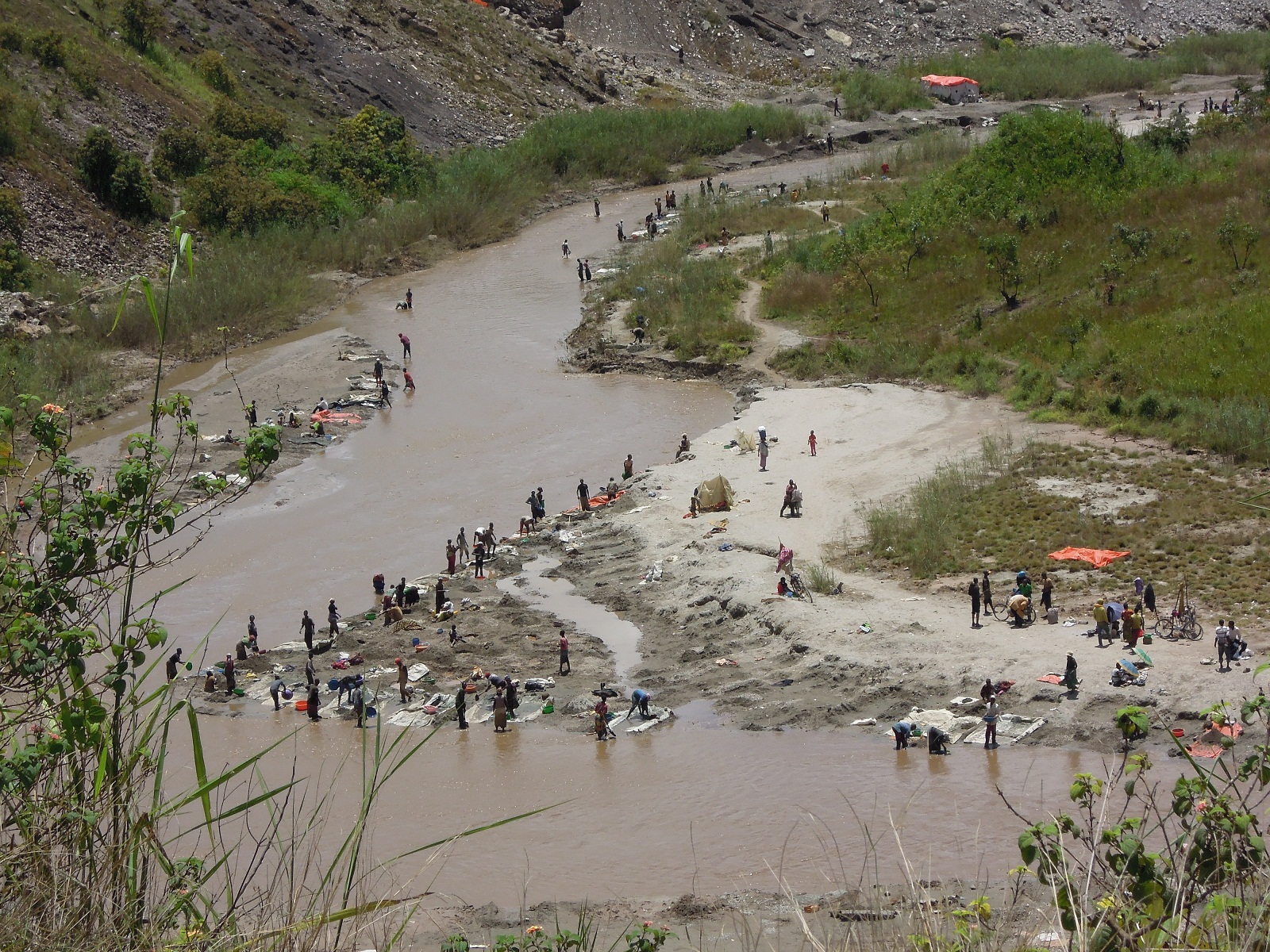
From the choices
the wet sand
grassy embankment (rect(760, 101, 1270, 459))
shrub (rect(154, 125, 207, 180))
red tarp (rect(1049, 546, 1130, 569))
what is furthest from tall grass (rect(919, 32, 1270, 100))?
red tarp (rect(1049, 546, 1130, 569))

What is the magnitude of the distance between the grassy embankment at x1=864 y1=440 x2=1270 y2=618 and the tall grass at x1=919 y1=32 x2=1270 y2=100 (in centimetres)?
4994

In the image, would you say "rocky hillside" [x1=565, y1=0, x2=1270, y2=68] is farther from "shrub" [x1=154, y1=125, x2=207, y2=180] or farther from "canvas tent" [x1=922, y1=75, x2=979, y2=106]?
"shrub" [x1=154, y1=125, x2=207, y2=180]

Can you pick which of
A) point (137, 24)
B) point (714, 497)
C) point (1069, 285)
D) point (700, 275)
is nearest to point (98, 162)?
point (137, 24)

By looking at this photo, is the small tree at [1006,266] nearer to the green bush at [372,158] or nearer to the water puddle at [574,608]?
the water puddle at [574,608]

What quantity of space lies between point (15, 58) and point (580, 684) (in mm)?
38868

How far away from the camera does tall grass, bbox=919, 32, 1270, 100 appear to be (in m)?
72.4

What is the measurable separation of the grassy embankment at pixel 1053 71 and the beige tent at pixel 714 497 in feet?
147

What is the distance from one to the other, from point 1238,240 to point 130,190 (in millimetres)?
34508

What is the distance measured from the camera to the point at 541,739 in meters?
19.6

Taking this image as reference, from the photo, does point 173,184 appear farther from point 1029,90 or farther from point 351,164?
point 1029,90

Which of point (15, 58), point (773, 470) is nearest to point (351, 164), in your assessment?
point (15, 58)

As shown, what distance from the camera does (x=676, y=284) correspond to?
43.0m

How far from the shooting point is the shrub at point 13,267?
133 ft

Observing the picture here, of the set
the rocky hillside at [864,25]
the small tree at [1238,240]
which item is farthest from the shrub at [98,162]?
the rocky hillside at [864,25]
